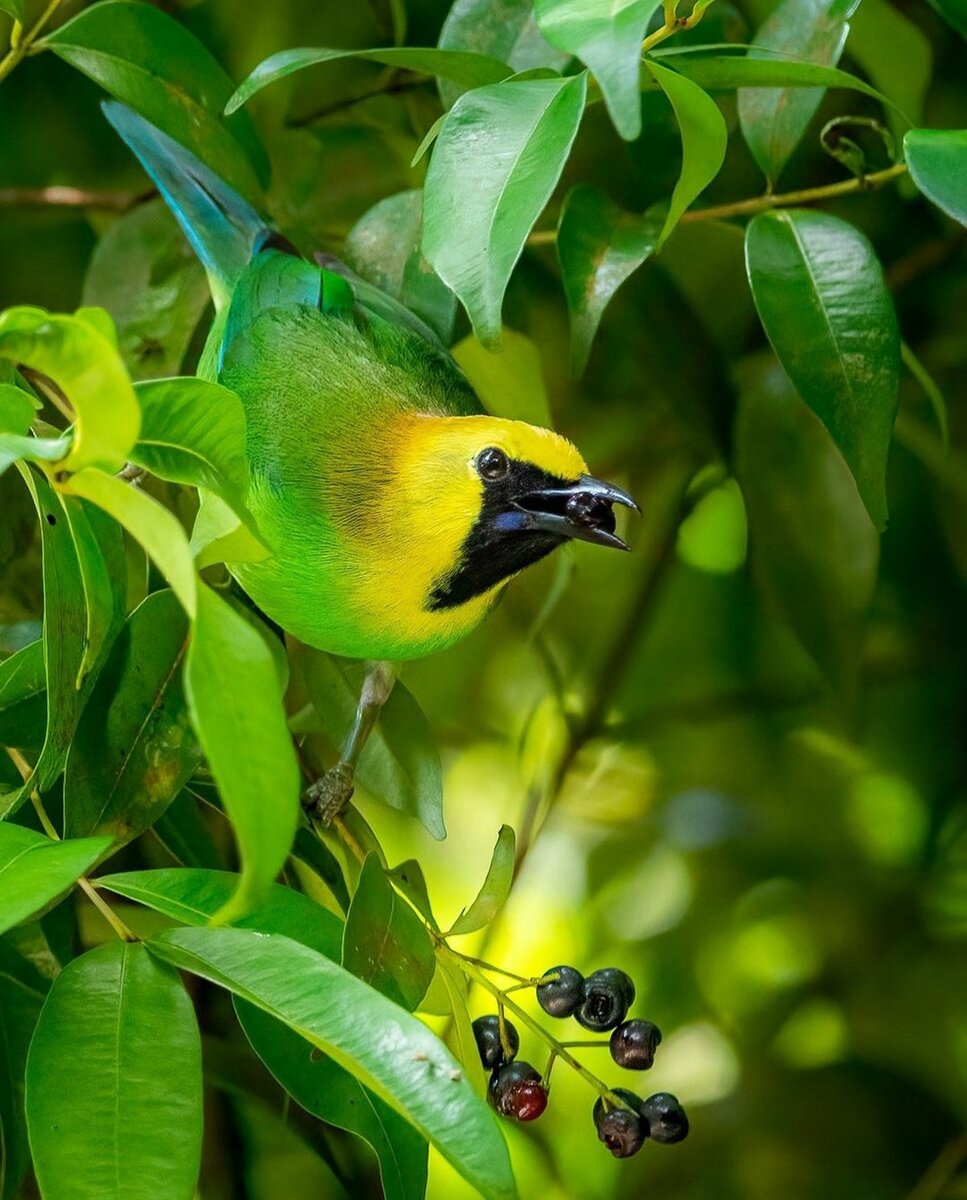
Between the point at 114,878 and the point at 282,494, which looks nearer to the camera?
the point at 114,878

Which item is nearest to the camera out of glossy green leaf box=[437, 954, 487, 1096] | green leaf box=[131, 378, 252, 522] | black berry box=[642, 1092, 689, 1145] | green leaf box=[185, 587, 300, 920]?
green leaf box=[185, 587, 300, 920]

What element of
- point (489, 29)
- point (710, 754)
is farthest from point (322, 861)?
point (710, 754)

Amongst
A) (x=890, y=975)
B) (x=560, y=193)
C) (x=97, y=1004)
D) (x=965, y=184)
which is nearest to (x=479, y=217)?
(x=965, y=184)

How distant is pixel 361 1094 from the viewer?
0.69 m

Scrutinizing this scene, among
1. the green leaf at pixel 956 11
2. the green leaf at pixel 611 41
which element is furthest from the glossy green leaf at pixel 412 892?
the green leaf at pixel 956 11

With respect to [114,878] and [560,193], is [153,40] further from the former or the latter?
[114,878]

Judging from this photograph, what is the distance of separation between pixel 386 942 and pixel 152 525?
34cm

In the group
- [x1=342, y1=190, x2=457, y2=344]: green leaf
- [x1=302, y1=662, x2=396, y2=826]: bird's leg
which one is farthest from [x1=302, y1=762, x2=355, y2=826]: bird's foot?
[x1=342, y1=190, x2=457, y2=344]: green leaf

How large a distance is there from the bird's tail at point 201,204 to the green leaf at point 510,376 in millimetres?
200

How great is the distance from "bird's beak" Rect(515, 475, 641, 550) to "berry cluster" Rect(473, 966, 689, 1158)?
0.30m

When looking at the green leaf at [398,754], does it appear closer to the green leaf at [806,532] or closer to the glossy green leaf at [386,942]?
the glossy green leaf at [386,942]

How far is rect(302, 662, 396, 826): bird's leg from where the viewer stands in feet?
2.89

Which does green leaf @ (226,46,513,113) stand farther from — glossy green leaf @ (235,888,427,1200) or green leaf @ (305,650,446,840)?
glossy green leaf @ (235,888,427,1200)

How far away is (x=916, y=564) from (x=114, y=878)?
3.70ft
